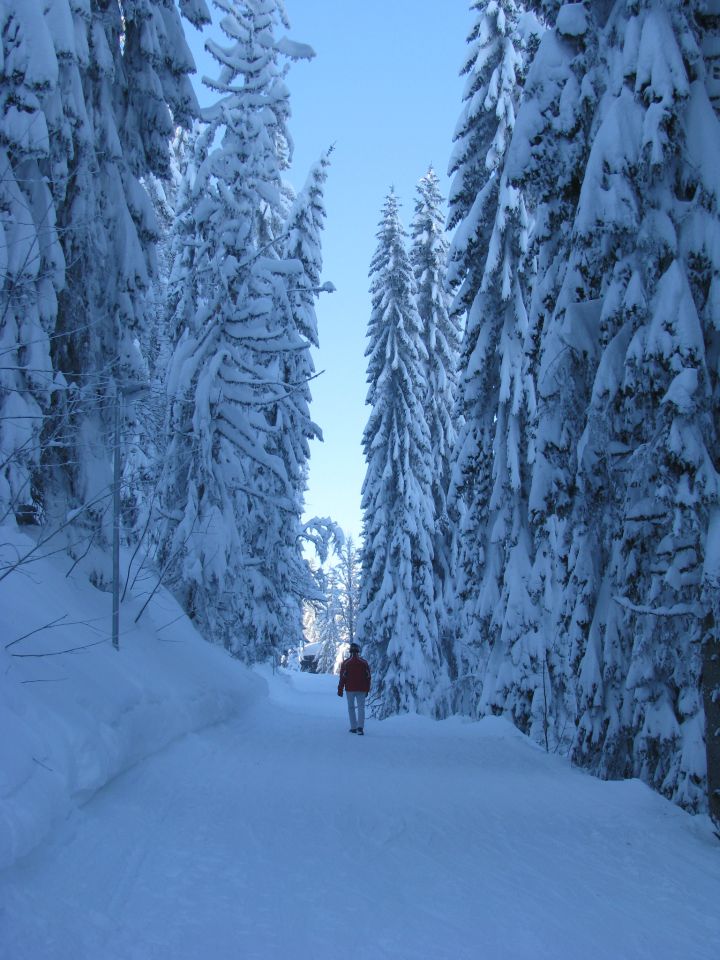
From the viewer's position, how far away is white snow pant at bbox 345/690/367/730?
14508 mm

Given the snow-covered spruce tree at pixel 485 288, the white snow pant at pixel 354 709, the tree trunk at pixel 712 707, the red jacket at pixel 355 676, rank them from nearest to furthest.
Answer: the tree trunk at pixel 712 707, the white snow pant at pixel 354 709, the red jacket at pixel 355 676, the snow-covered spruce tree at pixel 485 288

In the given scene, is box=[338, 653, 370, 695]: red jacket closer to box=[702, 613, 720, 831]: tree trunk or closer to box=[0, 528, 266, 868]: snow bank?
box=[0, 528, 266, 868]: snow bank

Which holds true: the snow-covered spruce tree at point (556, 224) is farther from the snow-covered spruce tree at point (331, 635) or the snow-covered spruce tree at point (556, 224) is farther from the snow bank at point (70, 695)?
the snow-covered spruce tree at point (331, 635)

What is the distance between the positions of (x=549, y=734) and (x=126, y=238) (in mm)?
11457

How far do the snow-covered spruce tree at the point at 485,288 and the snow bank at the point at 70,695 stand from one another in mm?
5938

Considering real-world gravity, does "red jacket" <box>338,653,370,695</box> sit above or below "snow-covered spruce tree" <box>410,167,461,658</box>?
below

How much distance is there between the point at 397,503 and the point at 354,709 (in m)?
12.2

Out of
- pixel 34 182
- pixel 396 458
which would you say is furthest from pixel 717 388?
pixel 396 458

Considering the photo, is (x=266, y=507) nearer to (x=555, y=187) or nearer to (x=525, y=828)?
(x=555, y=187)

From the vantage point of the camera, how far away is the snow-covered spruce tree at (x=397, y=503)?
24906 millimetres

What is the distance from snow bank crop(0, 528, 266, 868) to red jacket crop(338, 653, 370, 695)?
2411 millimetres

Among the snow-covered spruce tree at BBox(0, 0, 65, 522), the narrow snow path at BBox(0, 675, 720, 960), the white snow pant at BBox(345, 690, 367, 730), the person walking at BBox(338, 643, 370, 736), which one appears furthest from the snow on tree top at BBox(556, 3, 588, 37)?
the white snow pant at BBox(345, 690, 367, 730)

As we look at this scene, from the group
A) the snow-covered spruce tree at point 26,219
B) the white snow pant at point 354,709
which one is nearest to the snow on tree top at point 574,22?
the snow-covered spruce tree at point 26,219

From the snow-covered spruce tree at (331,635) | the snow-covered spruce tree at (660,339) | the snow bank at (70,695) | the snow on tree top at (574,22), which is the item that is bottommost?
the snow-covered spruce tree at (331,635)
